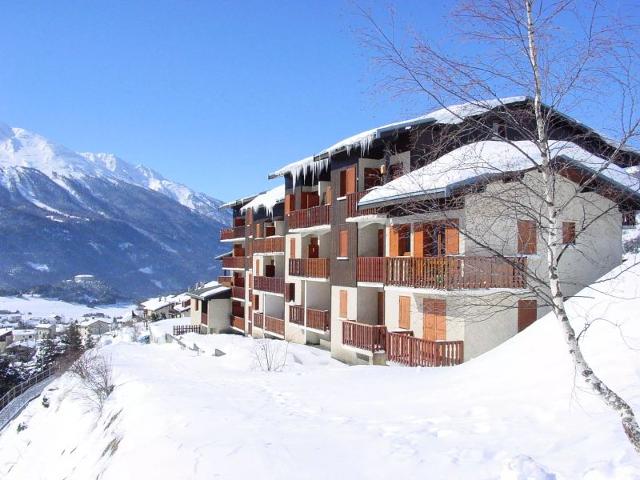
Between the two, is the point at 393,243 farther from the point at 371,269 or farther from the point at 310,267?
the point at 310,267

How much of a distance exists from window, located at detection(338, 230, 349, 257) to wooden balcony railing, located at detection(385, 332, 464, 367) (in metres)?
5.68

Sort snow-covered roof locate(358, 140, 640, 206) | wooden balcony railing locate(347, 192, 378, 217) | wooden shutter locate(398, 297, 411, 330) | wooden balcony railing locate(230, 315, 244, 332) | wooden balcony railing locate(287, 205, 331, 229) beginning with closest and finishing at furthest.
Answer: snow-covered roof locate(358, 140, 640, 206) → wooden shutter locate(398, 297, 411, 330) → wooden balcony railing locate(347, 192, 378, 217) → wooden balcony railing locate(287, 205, 331, 229) → wooden balcony railing locate(230, 315, 244, 332)

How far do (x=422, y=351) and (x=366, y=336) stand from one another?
3350mm

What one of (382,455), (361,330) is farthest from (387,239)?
(382,455)

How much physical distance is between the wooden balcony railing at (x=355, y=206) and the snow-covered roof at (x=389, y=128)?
1.74 m

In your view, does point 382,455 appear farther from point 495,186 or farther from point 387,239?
point 387,239

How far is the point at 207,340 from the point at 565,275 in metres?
24.2

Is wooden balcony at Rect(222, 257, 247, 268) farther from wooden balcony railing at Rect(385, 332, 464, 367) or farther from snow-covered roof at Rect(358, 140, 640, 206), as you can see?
snow-covered roof at Rect(358, 140, 640, 206)

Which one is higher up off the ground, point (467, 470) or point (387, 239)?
point (387, 239)

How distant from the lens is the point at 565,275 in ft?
59.1

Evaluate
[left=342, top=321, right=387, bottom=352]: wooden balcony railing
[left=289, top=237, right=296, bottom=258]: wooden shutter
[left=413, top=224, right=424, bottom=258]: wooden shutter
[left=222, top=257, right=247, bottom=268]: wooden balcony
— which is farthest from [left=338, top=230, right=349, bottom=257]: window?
[left=222, top=257, right=247, bottom=268]: wooden balcony

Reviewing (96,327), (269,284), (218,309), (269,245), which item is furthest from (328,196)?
(96,327)

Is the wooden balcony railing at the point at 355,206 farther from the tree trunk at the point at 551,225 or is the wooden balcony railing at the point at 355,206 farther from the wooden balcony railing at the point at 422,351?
the tree trunk at the point at 551,225

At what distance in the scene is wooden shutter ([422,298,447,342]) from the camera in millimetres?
18344
